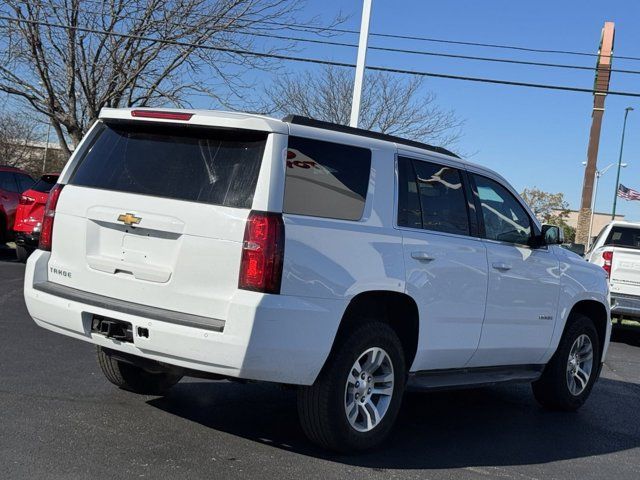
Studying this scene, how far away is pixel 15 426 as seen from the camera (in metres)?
4.79

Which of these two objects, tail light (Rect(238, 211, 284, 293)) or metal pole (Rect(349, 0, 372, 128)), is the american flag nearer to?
metal pole (Rect(349, 0, 372, 128))

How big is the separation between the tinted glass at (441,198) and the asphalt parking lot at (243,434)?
1514 millimetres

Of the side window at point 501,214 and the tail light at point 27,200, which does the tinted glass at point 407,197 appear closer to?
the side window at point 501,214

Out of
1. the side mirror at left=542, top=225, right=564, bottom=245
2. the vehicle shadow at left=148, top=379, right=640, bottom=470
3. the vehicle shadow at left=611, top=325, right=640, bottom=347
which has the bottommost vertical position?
the vehicle shadow at left=611, top=325, right=640, bottom=347

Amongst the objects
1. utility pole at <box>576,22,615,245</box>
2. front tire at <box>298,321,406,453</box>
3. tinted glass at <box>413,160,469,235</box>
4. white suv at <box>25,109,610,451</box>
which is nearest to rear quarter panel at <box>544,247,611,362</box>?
white suv at <box>25,109,610,451</box>

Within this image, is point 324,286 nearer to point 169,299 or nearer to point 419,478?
point 169,299

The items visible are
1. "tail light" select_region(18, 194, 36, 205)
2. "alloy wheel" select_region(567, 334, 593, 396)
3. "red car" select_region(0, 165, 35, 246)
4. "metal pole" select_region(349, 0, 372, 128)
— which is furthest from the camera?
"metal pole" select_region(349, 0, 372, 128)

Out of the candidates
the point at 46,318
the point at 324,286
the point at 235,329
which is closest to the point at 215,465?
the point at 235,329

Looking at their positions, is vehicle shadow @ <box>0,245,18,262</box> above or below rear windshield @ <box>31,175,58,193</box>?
below

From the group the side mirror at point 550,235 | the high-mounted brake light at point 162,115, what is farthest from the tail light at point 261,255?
the side mirror at point 550,235

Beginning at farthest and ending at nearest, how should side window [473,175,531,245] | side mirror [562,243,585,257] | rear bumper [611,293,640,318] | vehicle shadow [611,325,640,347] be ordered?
vehicle shadow [611,325,640,347] → rear bumper [611,293,640,318] → side mirror [562,243,585,257] → side window [473,175,531,245]

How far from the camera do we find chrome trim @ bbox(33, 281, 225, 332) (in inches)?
169

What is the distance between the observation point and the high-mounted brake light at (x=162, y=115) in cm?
466

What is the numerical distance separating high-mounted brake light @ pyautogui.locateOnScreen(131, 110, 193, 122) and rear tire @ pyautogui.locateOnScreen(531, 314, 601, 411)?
3.89m
